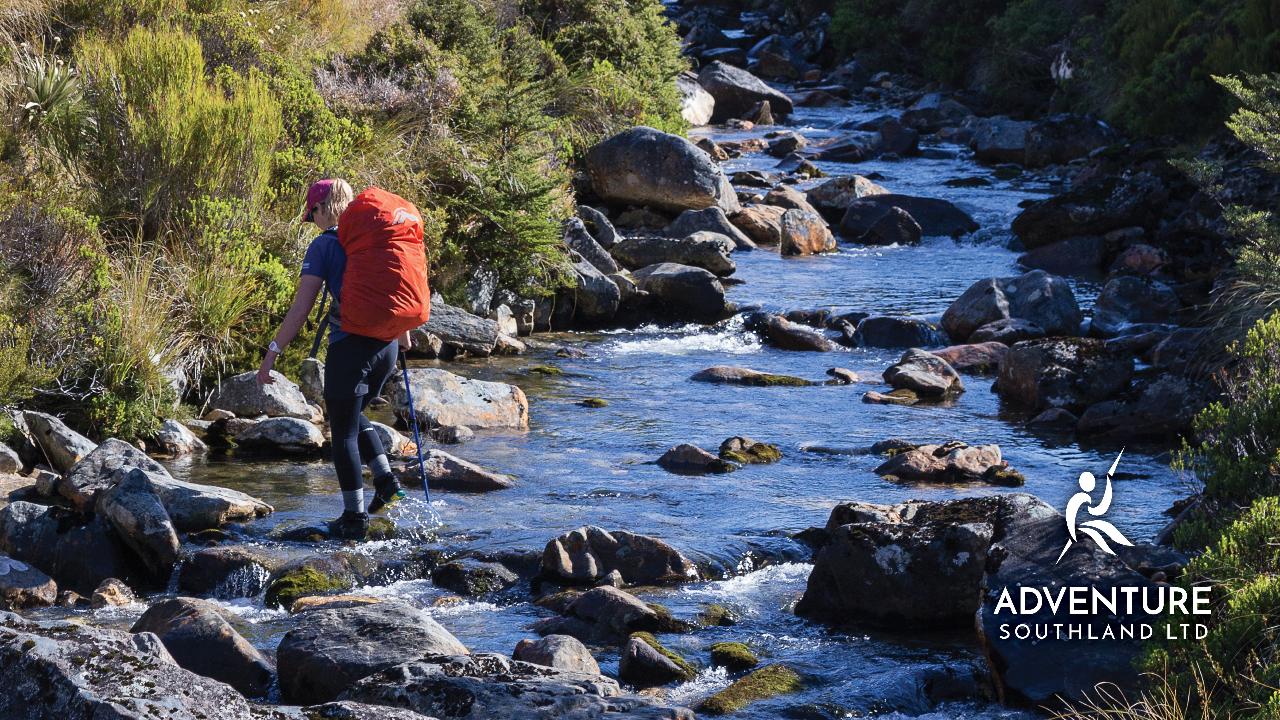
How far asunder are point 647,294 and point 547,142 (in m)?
2.66

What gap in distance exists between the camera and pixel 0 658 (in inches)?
155

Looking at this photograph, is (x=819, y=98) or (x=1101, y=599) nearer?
(x=1101, y=599)

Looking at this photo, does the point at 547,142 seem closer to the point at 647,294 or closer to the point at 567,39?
the point at 647,294

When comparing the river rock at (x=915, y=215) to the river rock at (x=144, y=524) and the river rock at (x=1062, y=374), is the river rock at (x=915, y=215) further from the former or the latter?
the river rock at (x=144, y=524)

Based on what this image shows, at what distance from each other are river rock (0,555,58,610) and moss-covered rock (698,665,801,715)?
3.82 metres

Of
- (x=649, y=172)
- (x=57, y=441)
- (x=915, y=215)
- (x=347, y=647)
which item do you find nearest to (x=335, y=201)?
(x=347, y=647)

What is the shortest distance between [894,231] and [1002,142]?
762 centimetres

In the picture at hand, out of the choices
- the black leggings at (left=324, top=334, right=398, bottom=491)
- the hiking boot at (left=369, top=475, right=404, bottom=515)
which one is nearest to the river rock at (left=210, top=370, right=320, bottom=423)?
the hiking boot at (left=369, top=475, right=404, bottom=515)

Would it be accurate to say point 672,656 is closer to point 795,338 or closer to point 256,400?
point 256,400

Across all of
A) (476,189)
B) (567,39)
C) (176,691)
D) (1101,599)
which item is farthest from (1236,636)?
(567,39)

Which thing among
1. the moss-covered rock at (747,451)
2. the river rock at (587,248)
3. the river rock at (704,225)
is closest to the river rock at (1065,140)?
the river rock at (704,225)

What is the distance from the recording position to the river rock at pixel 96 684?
3742 millimetres

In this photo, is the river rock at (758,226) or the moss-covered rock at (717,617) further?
the river rock at (758,226)

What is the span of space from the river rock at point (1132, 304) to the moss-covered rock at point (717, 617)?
10130mm
